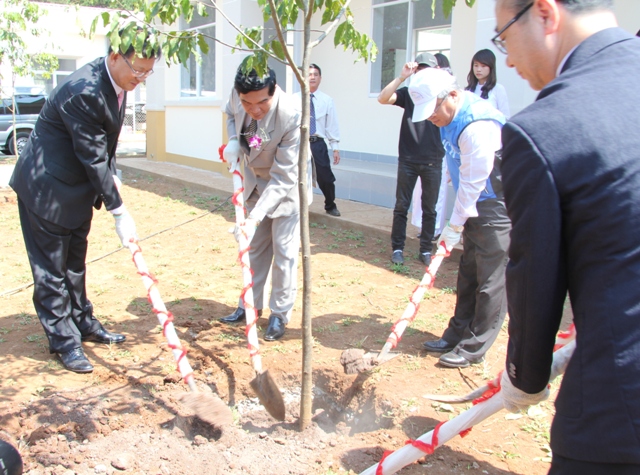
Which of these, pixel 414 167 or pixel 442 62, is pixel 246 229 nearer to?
pixel 414 167

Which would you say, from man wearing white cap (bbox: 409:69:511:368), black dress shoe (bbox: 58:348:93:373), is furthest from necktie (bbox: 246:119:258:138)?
black dress shoe (bbox: 58:348:93:373)

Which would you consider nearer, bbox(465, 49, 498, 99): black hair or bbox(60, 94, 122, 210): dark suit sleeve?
bbox(60, 94, 122, 210): dark suit sleeve

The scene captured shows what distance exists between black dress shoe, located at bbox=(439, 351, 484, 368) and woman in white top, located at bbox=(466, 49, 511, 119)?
258 cm

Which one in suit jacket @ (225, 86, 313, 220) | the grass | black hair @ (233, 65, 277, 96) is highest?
black hair @ (233, 65, 277, 96)

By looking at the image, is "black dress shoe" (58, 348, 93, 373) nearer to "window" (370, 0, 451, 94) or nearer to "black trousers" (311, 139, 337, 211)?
"black trousers" (311, 139, 337, 211)

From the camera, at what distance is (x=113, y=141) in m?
3.59

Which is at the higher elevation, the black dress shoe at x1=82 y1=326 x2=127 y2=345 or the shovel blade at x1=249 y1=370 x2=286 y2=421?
the shovel blade at x1=249 y1=370 x2=286 y2=421

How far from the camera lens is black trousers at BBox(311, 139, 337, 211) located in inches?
276

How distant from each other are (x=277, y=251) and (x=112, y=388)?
4.40 ft

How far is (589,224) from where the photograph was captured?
113cm

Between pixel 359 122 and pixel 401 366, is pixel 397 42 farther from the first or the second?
pixel 401 366

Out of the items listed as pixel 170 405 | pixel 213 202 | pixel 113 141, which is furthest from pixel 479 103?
pixel 213 202

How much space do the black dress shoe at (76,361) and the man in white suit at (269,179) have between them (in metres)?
1.02

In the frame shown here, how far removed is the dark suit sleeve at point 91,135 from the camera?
10.7 feet
